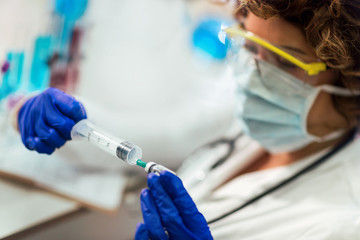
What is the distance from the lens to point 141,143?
55.3 inches

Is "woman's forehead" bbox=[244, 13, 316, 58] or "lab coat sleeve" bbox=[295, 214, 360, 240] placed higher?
"woman's forehead" bbox=[244, 13, 316, 58]

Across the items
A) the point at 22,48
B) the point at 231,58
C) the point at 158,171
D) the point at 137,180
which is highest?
the point at 22,48

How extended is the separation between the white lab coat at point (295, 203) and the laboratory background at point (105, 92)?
0.29m

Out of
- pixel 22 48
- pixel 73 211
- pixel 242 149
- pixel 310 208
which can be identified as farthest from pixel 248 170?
pixel 22 48

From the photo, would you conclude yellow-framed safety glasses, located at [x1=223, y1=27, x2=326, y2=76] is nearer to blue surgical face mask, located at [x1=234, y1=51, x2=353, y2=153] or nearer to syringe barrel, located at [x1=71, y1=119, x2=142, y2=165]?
blue surgical face mask, located at [x1=234, y1=51, x2=353, y2=153]

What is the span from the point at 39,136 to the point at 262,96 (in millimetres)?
604

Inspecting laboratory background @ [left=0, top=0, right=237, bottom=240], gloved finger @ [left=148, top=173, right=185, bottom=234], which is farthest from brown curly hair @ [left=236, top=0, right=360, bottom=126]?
gloved finger @ [left=148, top=173, right=185, bottom=234]

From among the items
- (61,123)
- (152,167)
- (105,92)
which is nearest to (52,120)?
(61,123)

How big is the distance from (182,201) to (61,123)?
315mm

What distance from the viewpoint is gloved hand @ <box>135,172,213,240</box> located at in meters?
0.65

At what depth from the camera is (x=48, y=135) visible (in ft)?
2.45

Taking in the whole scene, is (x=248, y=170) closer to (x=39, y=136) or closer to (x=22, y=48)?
(x=39, y=136)

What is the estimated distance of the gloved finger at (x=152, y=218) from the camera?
666 millimetres

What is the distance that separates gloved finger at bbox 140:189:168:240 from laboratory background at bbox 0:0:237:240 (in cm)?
39
